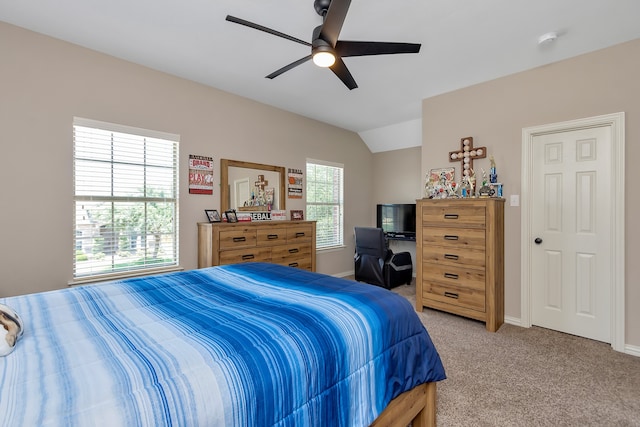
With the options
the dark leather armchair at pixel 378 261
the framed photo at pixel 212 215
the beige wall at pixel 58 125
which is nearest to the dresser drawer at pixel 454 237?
the dark leather armchair at pixel 378 261

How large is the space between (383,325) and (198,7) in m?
2.45

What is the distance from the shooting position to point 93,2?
6.79 ft

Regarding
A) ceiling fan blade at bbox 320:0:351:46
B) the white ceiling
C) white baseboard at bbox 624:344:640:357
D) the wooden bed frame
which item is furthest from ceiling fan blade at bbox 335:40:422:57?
white baseboard at bbox 624:344:640:357

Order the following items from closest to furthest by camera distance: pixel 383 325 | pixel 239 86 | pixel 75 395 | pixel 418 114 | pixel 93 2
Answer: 1. pixel 75 395
2. pixel 383 325
3. pixel 93 2
4. pixel 239 86
5. pixel 418 114

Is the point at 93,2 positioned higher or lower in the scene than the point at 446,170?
higher

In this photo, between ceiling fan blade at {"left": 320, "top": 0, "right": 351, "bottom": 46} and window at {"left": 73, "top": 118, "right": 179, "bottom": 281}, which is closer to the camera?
ceiling fan blade at {"left": 320, "top": 0, "right": 351, "bottom": 46}

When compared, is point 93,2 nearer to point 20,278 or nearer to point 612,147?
point 20,278

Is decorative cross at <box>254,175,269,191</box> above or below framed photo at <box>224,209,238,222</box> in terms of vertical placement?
above

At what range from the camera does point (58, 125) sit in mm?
2527

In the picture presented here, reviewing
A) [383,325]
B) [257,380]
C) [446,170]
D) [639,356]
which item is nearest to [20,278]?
[257,380]

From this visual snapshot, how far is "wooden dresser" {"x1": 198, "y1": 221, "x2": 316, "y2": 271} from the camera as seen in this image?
10.4 feet

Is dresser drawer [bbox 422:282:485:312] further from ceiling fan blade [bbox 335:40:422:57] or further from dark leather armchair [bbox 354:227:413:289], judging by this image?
ceiling fan blade [bbox 335:40:422:57]

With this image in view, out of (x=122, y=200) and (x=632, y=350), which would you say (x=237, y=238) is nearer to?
(x=122, y=200)

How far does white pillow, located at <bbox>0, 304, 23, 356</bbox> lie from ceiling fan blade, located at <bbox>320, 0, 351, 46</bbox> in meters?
1.93
